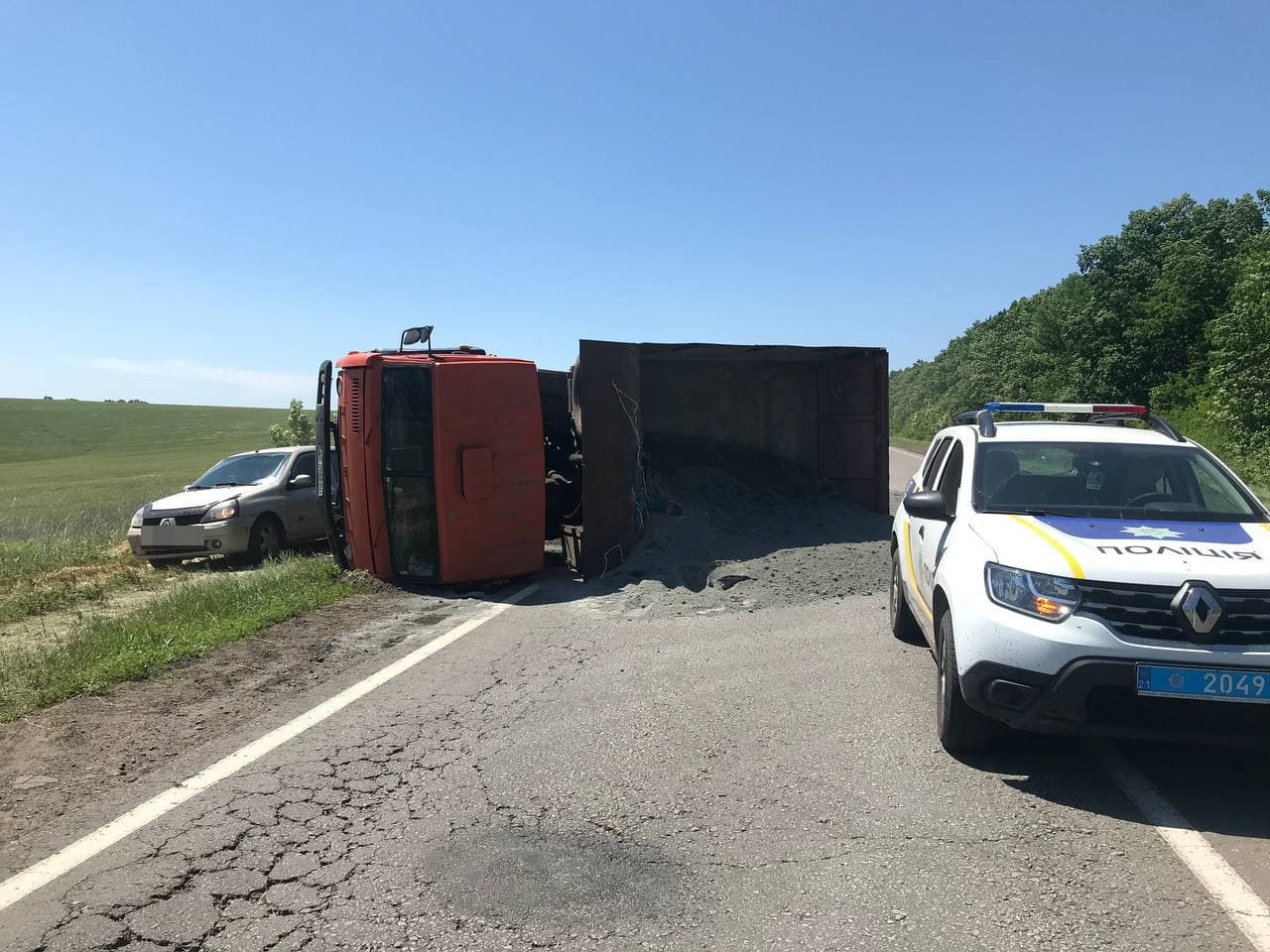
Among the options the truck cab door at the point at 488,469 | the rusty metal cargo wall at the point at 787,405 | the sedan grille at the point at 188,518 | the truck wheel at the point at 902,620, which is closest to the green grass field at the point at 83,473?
the sedan grille at the point at 188,518

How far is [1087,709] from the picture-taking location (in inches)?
156

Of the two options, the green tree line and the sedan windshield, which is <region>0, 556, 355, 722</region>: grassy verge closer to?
the sedan windshield

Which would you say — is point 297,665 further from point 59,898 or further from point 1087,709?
point 1087,709

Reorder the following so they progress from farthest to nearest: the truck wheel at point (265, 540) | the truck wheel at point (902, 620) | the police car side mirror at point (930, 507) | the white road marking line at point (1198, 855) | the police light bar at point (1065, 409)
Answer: the truck wheel at point (265, 540) → the truck wheel at point (902, 620) → the police light bar at point (1065, 409) → the police car side mirror at point (930, 507) → the white road marking line at point (1198, 855)

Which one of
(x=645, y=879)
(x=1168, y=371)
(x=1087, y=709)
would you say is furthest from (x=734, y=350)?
(x=1168, y=371)

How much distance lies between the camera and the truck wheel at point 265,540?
1248 cm

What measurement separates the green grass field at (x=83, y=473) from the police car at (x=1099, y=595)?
9472 mm

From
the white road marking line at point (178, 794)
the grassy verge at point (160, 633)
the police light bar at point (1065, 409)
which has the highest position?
the police light bar at point (1065, 409)

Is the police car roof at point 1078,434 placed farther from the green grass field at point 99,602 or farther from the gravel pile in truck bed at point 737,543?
the green grass field at point 99,602

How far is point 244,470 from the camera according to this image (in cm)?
1359

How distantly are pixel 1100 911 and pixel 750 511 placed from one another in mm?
9841

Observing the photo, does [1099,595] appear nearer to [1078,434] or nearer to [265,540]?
[1078,434]

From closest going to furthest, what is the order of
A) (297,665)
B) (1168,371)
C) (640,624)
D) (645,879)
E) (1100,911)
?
(1100,911)
(645,879)
(297,665)
(640,624)
(1168,371)

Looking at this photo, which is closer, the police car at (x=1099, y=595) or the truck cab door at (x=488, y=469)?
the police car at (x=1099, y=595)
